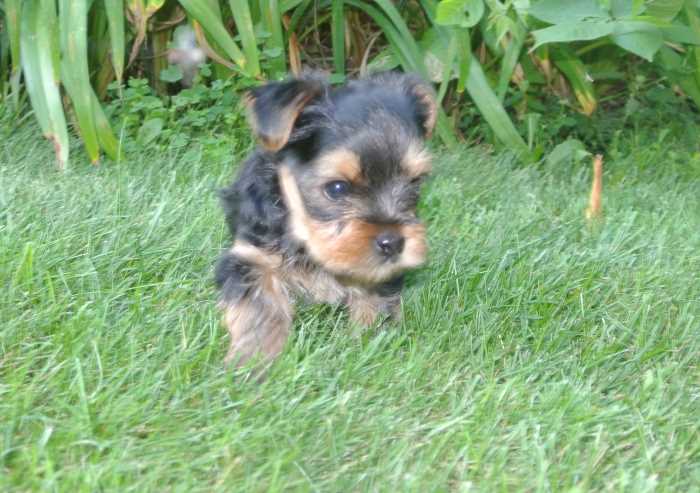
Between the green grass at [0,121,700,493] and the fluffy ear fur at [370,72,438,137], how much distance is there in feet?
1.88

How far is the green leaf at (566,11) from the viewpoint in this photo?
3.98 m

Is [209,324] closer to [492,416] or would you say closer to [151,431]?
[151,431]

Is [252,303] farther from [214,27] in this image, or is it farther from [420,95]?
[214,27]

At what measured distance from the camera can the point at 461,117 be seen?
19.3 feet

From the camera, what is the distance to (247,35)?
4672 millimetres

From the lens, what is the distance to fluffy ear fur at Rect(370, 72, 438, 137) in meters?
3.35

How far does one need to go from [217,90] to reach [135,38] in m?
0.51

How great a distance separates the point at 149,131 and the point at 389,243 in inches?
92.8

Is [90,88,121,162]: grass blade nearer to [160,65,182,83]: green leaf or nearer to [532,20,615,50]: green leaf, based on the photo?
[160,65,182,83]: green leaf

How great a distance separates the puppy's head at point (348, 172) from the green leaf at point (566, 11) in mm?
1144

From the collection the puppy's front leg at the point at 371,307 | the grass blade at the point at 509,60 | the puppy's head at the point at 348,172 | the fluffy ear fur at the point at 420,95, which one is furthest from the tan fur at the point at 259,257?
the grass blade at the point at 509,60

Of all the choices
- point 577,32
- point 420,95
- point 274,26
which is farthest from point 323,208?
point 274,26

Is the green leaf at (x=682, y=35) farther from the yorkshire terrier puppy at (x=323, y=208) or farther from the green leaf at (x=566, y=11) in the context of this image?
the yorkshire terrier puppy at (x=323, y=208)

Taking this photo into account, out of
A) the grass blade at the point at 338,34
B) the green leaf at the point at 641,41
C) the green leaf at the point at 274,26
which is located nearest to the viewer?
the green leaf at the point at 641,41
